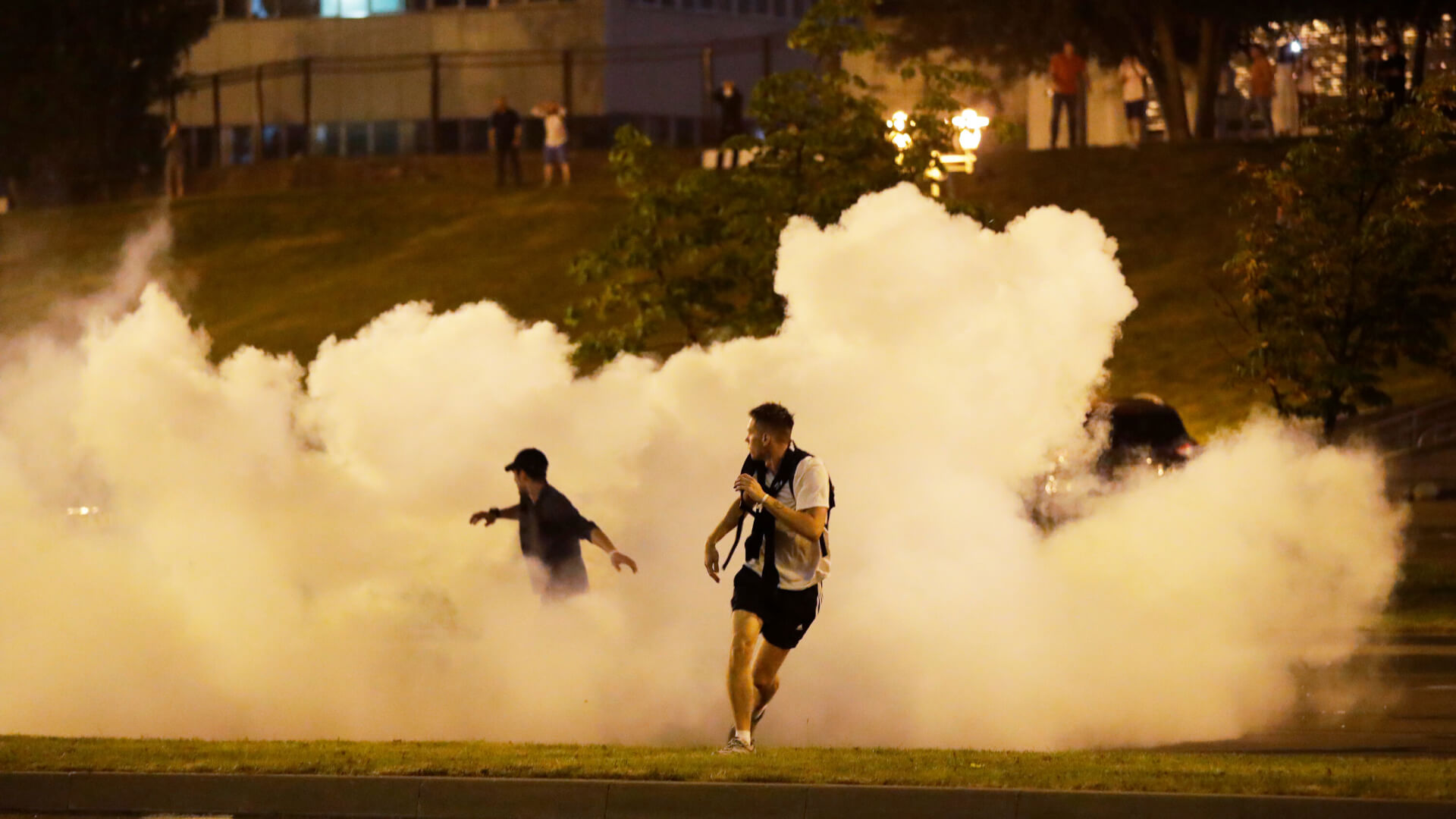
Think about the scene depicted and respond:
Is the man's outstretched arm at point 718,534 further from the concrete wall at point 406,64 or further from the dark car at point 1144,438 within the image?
the concrete wall at point 406,64

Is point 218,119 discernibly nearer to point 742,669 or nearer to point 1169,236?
point 1169,236

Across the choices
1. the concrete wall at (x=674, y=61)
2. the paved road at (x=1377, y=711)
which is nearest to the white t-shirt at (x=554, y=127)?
the concrete wall at (x=674, y=61)

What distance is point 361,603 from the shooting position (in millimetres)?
12688

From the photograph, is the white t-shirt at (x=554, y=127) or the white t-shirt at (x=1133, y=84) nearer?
the white t-shirt at (x=1133, y=84)

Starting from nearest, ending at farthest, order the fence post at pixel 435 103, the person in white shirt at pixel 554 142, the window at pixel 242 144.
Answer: the person in white shirt at pixel 554 142 → the fence post at pixel 435 103 → the window at pixel 242 144

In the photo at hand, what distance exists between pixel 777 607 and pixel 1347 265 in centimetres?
973

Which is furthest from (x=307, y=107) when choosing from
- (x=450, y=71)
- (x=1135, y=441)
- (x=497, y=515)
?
(x=497, y=515)

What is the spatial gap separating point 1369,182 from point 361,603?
9548 mm

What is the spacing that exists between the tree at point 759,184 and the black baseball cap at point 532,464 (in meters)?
6.75

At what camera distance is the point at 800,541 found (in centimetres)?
950

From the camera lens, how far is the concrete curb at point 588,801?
26.4 feet

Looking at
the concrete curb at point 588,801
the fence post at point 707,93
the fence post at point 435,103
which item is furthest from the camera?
the fence post at point 435,103

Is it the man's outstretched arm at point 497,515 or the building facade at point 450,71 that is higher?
the building facade at point 450,71

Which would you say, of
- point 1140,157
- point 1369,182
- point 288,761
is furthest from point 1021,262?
point 1140,157
